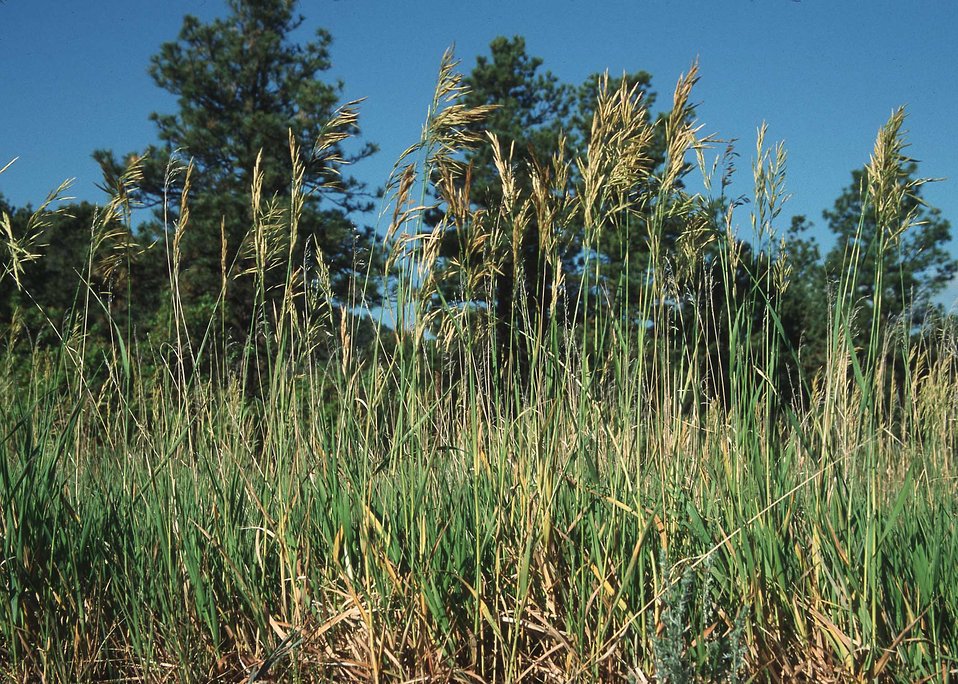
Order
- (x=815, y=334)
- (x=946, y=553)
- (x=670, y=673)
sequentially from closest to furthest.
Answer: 1. (x=670, y=673)
2. (x=946, y=553)
3. (x=815, y=334)

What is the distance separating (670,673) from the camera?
134cm

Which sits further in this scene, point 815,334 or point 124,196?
point 815,334

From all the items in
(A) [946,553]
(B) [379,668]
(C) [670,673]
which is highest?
(A) [946,553]

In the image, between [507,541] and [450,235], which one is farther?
[450,235]

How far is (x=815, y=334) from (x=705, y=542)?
1659 centimetres

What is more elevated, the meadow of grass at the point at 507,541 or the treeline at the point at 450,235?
the treeline at the point at 450,235

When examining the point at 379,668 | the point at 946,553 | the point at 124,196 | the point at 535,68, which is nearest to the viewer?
the point at 379,668

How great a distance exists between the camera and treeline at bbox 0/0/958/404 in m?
1.76

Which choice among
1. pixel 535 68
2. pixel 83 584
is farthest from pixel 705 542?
pixel 535 68

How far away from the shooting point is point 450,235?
9.21m

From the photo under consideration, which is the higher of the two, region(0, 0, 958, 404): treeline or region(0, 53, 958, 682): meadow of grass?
region(0, 0, 958, 404): treeline

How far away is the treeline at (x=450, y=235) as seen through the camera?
1757 millimetres

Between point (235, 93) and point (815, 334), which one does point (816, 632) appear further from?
point (235, 93)

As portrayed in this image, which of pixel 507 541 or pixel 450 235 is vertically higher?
pixel 450 235
